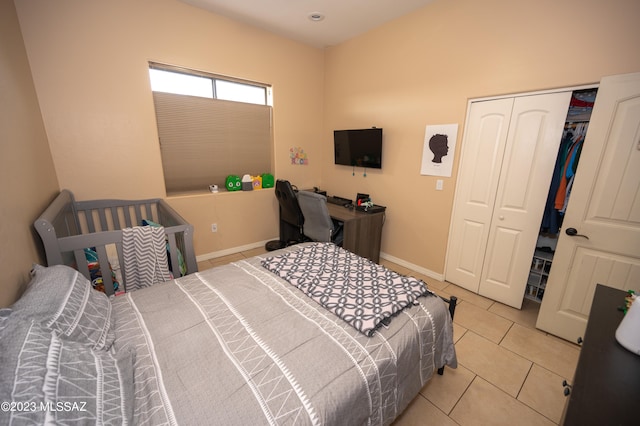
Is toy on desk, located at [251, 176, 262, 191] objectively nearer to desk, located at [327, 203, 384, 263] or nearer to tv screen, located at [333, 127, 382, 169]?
desk, located at [327, 203, 384, 263]

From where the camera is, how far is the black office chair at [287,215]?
10.1 ft

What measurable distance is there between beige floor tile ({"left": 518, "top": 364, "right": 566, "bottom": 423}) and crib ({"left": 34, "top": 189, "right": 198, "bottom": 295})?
2.46 m

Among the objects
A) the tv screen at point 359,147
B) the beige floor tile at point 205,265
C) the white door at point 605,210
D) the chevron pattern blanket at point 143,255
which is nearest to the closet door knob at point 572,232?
the white door at point 605,210

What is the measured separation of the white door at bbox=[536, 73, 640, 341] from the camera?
65.4 inches

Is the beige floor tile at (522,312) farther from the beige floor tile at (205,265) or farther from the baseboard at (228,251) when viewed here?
the beige floor tile at (205,265)

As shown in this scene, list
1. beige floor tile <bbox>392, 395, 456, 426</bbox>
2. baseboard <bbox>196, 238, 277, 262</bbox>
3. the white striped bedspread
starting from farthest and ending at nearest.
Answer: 1. baseboard <bbox>196, 238, 277, 262</bbox>
2. beige floor tile <bbox>392, 395, 456, 426</bbox>
3. the white striped bedspread

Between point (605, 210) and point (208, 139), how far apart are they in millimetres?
3848

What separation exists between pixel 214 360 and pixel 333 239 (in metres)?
2.15

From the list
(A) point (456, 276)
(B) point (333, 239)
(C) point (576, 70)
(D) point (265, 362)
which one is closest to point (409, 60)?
(C) point (576, 70)

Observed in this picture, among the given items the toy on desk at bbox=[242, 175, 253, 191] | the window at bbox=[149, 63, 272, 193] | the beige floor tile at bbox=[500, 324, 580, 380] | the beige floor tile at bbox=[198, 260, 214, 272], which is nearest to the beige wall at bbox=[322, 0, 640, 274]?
the beige floor tile at bbox=[500, 324, 580, 380]

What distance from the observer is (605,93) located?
5.57 ft

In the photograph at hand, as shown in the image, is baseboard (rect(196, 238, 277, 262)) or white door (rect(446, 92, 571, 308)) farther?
baseboard (rect(196, 238, 277, 262))

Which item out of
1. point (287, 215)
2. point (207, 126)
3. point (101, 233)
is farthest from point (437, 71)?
point (101, 233)

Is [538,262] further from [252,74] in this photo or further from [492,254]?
[252,74]
